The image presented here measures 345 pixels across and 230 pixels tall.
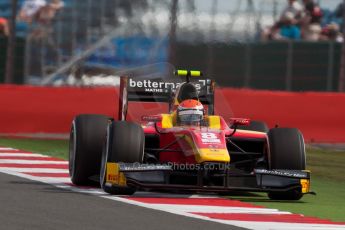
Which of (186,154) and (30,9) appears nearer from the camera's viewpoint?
(186,154)

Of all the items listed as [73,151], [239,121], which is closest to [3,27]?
[73,151]

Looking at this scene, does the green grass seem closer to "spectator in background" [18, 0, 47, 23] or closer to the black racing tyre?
the black racing tyre

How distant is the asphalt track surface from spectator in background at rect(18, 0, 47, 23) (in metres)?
13.0

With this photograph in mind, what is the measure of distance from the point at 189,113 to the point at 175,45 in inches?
361

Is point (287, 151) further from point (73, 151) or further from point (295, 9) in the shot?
point (295, 9)

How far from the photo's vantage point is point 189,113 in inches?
487

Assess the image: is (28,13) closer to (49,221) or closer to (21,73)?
(21,73)

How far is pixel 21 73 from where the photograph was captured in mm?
22219

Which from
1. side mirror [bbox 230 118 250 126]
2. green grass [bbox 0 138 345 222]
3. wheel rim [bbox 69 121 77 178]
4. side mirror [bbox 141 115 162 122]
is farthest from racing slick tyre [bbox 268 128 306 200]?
wheel rim [bbox 69 121 77 178]

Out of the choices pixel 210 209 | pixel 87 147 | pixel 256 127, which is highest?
pixel 256 127

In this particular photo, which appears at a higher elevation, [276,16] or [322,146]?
[276,16]

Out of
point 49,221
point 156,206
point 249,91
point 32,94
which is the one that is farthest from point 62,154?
point 49,221

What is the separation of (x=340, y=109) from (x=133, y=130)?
10393mm

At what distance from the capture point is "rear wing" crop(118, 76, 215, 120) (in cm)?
1328
